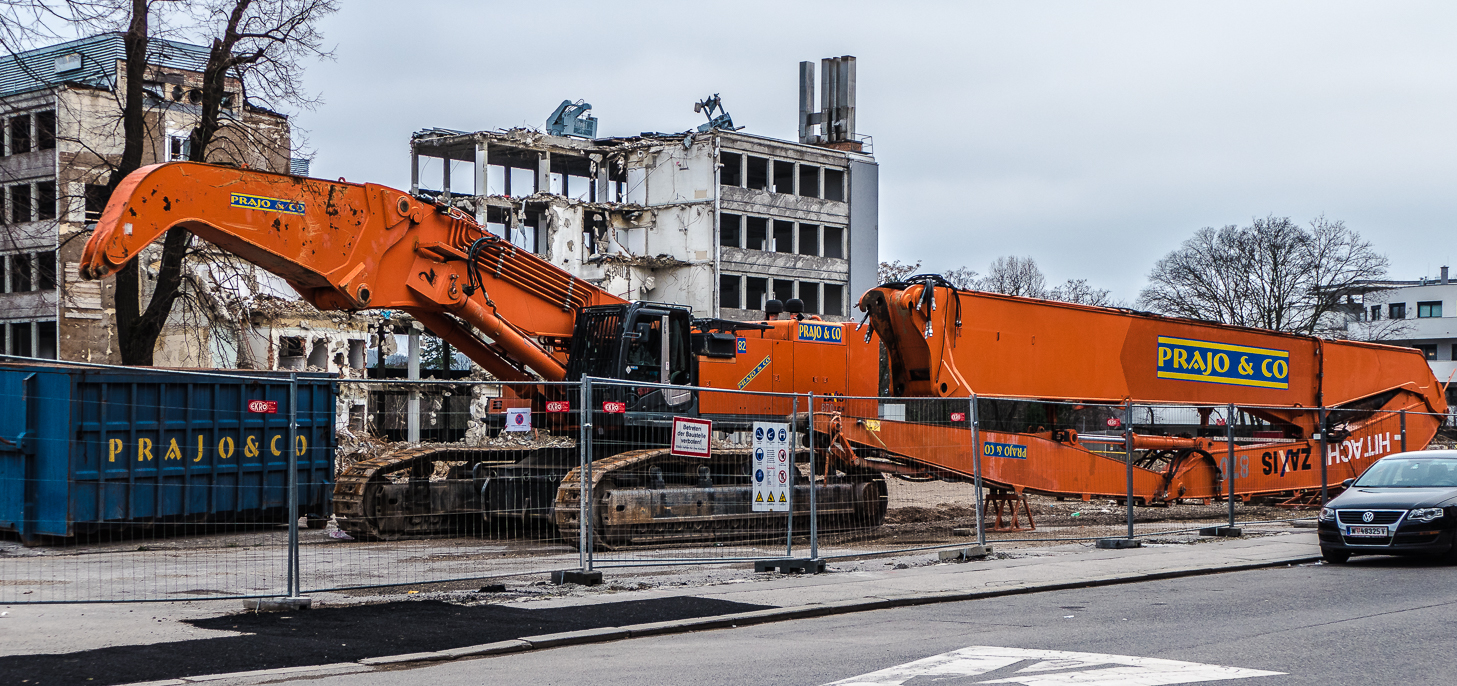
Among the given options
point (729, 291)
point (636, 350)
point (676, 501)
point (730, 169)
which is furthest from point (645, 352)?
point (730, 169)

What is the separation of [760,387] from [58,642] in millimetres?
11727

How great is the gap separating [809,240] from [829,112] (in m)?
7.64

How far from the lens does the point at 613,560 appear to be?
1462 centimetres

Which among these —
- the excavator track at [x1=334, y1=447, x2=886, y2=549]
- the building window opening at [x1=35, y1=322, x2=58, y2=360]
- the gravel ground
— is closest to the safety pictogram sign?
the excavator track at [x1=334, y1=447, x2=886, y2=549]

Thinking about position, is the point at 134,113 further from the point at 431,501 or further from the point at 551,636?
the point at 551,636

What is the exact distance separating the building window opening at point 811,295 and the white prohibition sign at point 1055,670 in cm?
6420

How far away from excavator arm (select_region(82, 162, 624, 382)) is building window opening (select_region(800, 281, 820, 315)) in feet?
179

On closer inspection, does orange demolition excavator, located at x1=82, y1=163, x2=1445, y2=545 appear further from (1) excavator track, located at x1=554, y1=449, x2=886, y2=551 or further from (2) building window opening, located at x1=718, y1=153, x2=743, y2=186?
(2) building window opening, located at x1=718, y1=153, x2=743, y2=186

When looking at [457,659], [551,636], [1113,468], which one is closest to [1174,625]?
[551,636]

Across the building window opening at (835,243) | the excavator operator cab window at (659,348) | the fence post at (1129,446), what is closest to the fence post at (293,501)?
the excavator operator cab window at (659,348)

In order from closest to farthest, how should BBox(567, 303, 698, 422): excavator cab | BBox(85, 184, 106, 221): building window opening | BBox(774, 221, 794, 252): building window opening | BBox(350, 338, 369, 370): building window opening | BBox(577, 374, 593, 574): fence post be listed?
BBox(577, 374, 593, 574): fence post
BBox(567, 303, 698, 422): excavator cab
BBox(85, 184, 106, 221): building window opening
BBox(350, 338, 369, 370): building window opening
BBox(774, 221, 794, 252): building window opening

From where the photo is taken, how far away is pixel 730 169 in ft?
236

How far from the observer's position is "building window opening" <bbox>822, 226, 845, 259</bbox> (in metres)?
75.4

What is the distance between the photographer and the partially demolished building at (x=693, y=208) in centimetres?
6731
